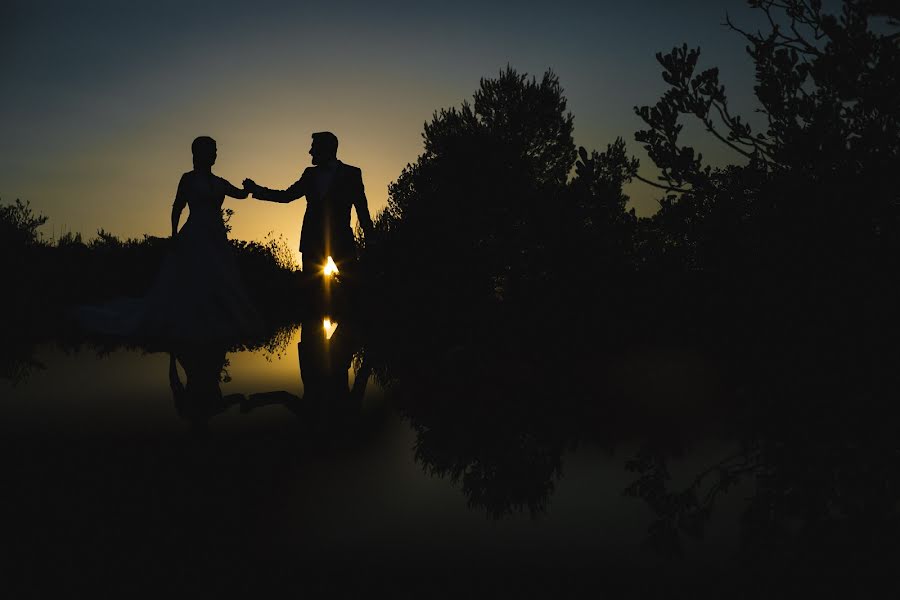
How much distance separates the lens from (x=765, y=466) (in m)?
4.76

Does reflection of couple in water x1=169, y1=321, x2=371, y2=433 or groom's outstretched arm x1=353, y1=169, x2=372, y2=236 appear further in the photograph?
groom's outstretched arm x1=353, y1=169, x2=372, y2=236

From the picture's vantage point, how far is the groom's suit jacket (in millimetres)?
12781

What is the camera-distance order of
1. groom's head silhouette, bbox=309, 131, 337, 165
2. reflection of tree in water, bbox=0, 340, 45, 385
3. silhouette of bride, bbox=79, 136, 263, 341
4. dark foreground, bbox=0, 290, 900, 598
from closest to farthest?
dark foreground, bbox=0, 290, 900, 598 → reflection of tree in water, bbox=0, 340, 45, 385 → silhouette of bride, bbox=79, 136, 263, 341 → groom's head silhouette, bbox=309, 131, 337, 165

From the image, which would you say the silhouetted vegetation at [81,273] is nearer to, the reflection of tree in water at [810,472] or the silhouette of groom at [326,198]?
the silhouette of groom at [326,198]

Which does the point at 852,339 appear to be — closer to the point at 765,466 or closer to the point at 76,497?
the point at 765,466

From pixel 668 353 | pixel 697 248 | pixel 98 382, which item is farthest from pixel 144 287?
pixel 697 248

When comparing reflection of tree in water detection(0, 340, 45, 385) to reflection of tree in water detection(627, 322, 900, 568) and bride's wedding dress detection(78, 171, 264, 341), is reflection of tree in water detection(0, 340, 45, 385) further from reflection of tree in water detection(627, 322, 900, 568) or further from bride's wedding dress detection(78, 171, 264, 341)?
reflection of tree in water detection(627, 322, 900, 568)

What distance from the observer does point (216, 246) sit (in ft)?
39.2

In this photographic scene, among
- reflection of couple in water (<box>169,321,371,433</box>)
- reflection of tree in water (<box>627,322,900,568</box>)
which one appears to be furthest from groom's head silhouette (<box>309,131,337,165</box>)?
reflection of tree in water (<box>627,322,900,568</box>)

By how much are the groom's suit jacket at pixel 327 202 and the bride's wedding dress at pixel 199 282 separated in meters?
1.06

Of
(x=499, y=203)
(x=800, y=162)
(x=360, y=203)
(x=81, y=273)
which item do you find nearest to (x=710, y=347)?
(x=800, y=162)

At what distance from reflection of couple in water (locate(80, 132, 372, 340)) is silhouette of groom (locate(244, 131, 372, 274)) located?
0.02 metres

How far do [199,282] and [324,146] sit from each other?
2.86 metres

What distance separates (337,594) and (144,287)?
19511 mm
